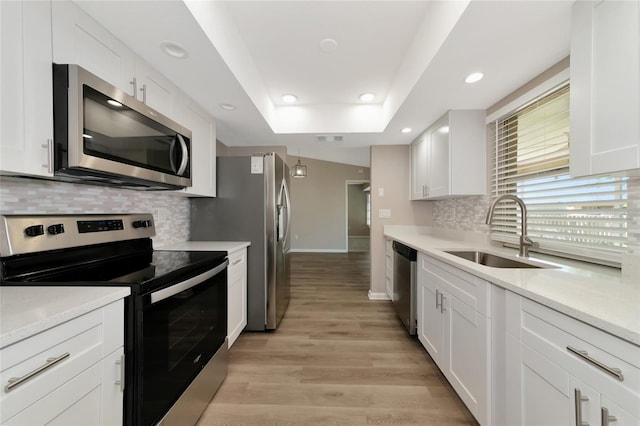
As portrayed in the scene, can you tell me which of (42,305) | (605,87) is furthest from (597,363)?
(42,305)

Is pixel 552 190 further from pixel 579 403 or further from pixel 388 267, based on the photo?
pixel 388 267

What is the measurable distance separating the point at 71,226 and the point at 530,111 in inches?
118

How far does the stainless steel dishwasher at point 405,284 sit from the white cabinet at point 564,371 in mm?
1110

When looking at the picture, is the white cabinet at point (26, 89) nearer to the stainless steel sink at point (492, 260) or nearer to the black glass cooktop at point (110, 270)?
the black glass cooktop at point (110, 270)

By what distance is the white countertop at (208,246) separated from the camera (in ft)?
6.55

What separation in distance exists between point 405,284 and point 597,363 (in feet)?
5.49

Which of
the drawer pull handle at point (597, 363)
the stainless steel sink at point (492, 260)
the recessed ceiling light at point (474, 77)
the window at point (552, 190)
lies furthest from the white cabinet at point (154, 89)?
the window at point (552, 190)

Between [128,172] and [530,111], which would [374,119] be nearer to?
[530,111]

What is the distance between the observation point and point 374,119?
290 cm

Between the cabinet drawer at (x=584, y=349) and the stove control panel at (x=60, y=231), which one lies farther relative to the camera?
the stove control panel at (x=60, y=231)

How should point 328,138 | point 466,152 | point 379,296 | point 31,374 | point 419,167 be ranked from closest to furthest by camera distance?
point 31,374 → point 466,152 → point 419,167 → point 328,138 → point 379,296

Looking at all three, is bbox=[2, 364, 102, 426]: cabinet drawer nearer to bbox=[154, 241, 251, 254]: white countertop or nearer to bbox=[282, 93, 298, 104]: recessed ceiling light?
bbox=[154, 241, 251, 254]: white countertop

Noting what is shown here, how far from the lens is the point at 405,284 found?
2398 millimetres

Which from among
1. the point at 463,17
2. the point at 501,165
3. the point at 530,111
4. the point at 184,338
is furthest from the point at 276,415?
the point at 530,111
